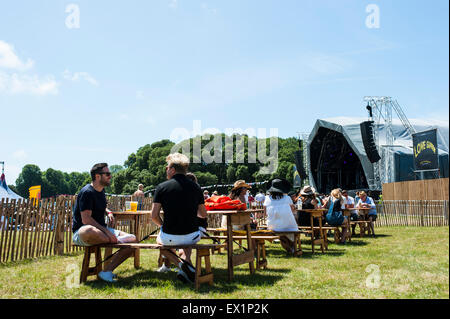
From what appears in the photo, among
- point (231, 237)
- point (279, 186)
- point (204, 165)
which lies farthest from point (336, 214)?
point (204, 165)

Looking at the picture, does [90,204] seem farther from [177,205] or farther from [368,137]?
[368,137]

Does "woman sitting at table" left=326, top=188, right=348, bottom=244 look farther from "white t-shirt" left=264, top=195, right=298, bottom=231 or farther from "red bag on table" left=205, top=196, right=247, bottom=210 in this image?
"red bag on table" left=205, top=196, right=247, bottom=210

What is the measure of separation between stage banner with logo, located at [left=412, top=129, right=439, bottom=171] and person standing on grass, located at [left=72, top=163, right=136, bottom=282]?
18460mm

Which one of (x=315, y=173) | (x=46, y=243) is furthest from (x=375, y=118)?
(x=46, y=243)

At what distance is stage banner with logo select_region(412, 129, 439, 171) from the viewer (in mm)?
19169

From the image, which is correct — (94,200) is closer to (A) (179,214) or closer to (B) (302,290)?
(A) (179,214)

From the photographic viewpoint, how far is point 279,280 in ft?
15.1

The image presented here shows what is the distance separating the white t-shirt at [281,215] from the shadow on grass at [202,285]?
1.44 metres

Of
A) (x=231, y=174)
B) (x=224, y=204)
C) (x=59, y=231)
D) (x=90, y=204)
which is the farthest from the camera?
(x=231, y=174)

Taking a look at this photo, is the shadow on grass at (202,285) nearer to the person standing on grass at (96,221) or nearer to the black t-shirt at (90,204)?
the person standing on grass at (96,221)

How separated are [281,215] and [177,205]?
2958 millimetres

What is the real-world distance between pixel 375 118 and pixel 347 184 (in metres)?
8.64

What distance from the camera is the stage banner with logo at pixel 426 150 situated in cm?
1917

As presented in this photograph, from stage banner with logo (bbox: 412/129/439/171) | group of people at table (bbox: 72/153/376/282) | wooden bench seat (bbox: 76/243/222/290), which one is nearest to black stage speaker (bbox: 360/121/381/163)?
stage banner with logo (bbox: 412/129/439/171)
